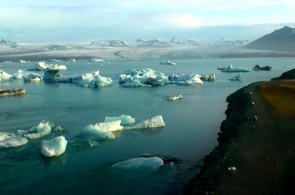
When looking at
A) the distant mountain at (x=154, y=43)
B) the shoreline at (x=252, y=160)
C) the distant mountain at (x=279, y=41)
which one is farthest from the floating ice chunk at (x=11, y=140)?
the distant mountain at (x=154, y=43)

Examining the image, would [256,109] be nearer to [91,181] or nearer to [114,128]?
[114,128]

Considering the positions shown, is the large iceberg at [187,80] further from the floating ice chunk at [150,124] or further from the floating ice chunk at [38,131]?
the floating ice chunk at [38,131]

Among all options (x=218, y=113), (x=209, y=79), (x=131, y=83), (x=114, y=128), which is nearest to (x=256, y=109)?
(x=218, y=113)

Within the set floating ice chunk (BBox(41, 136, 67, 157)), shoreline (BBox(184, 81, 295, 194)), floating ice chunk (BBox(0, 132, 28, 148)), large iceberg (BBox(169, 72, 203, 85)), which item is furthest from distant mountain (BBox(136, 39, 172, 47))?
floating ice chunk (BBox(41, 136, 67, 157))

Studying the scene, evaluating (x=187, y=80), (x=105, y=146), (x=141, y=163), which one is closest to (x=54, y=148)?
(x=105, y=146)

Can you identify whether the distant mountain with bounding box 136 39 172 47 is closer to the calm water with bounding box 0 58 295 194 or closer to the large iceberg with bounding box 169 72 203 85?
A: the large iceberg with bounding box 169 72 203 85

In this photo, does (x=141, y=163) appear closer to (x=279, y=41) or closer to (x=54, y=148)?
(x=54, y=148)
